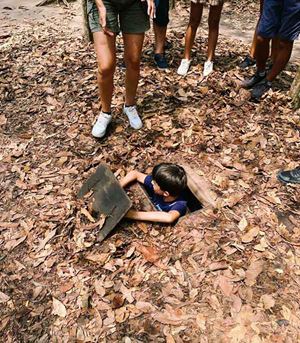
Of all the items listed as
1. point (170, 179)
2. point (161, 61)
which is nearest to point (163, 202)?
point (170, 179)

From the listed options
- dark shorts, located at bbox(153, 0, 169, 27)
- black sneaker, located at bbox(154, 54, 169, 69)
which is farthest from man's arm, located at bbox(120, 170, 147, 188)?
dark shorts, located at bbox(153, 0, 169, 27)

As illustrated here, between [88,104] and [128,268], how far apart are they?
2323 millimetres

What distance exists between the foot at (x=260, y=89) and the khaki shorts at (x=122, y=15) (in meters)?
1.79

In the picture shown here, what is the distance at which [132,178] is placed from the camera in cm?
367

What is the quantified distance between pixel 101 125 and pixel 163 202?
111 cm

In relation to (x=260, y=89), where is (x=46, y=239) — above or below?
below

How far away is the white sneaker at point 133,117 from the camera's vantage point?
424 cm

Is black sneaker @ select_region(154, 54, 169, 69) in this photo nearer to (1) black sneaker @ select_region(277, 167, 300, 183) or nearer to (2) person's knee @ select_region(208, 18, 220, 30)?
(2) person's knee @ select_region(208, 18, 220, 30)

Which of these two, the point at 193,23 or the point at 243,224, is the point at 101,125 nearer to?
the point at 243,224

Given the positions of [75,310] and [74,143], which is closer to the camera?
[75,310]

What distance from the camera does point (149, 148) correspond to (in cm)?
411

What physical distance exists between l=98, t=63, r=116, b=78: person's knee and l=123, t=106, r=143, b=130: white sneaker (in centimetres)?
60

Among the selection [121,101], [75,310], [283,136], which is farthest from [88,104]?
[75,310]

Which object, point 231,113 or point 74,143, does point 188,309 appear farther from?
point 231,113
